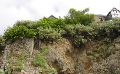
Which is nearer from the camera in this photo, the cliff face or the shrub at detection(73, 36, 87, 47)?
the cliff face

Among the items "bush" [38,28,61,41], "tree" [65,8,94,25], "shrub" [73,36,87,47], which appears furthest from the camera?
"tree" [65,8,94,25]

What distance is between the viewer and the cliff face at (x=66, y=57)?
1692 centimetres

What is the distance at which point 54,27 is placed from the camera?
62.3ft

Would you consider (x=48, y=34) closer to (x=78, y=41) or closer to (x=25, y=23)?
(x=25, y=23)

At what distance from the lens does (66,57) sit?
18.2 metres

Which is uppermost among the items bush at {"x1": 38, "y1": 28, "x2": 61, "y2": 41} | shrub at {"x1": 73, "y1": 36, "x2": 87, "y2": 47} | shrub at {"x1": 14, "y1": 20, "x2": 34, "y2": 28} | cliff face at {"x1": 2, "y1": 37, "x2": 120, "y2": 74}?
shrub at {"x1": 14, "y1": 20, "x2": 34, "y2": 28}

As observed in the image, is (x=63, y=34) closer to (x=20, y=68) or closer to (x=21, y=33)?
(x=21, y=33)

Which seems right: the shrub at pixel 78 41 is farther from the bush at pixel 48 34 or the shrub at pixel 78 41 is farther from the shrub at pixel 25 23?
the shrub at pixel 25 23

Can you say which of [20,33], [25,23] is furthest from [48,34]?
[25,23]

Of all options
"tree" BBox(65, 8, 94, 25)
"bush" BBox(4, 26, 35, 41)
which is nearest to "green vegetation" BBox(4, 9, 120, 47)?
"bush" BBox(4, 26, 35, 41)

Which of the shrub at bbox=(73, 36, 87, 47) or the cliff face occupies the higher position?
the shrub at bbox=(73, 36, 87, 47)

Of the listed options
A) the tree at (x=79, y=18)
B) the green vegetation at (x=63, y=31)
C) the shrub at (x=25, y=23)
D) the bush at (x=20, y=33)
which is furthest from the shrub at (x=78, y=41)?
the shrub at (x=25, y=23)

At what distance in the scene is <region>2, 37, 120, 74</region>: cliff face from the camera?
16.9 meters

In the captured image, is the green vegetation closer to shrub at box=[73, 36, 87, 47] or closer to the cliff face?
shrub at box=[73, 36, 87, 47]
